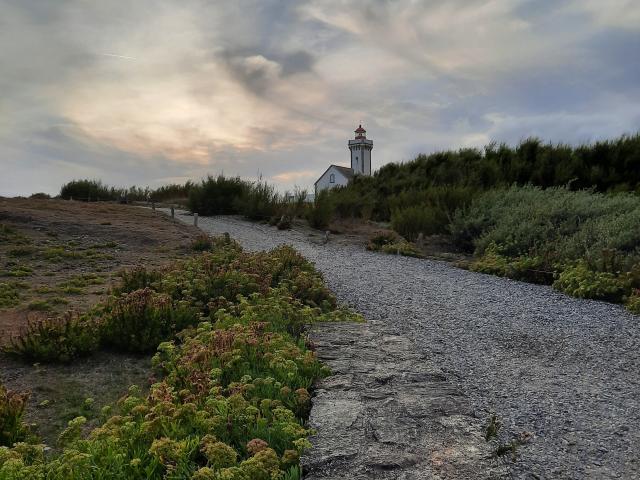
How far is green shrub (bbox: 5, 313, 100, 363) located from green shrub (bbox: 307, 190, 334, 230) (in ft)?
37.5

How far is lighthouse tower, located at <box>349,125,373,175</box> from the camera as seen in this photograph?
58.1 meters

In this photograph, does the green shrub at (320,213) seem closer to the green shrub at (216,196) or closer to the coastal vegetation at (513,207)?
the coastal vegetation at (513,207)

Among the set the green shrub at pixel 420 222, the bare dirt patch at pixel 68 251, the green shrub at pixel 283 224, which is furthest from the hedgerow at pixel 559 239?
the bare dirt patch at pixel 68 251

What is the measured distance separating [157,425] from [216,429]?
0.37 m

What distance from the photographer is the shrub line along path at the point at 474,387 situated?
10.6ft

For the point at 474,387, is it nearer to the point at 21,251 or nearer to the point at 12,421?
the point at 12,421

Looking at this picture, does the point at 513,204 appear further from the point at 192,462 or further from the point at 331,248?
the point at 192,462

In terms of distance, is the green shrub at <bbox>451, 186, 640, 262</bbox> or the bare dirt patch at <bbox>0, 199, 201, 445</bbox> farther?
the green shrub at <bbox>451, 186, 640, 262</bbox>

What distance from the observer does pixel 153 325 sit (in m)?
5.93

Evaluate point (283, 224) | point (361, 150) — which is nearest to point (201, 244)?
point (283, 224)

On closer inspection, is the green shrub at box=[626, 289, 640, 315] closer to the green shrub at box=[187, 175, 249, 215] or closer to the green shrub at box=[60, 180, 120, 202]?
the green shrub at box=[187, 175, 249, 215]

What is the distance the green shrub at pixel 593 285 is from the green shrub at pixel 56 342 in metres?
6.93

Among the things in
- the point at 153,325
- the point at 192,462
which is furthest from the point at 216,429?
the point at 153,325

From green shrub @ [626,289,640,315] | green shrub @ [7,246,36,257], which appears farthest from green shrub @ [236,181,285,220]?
green shrub @ [626,289,640,315]
